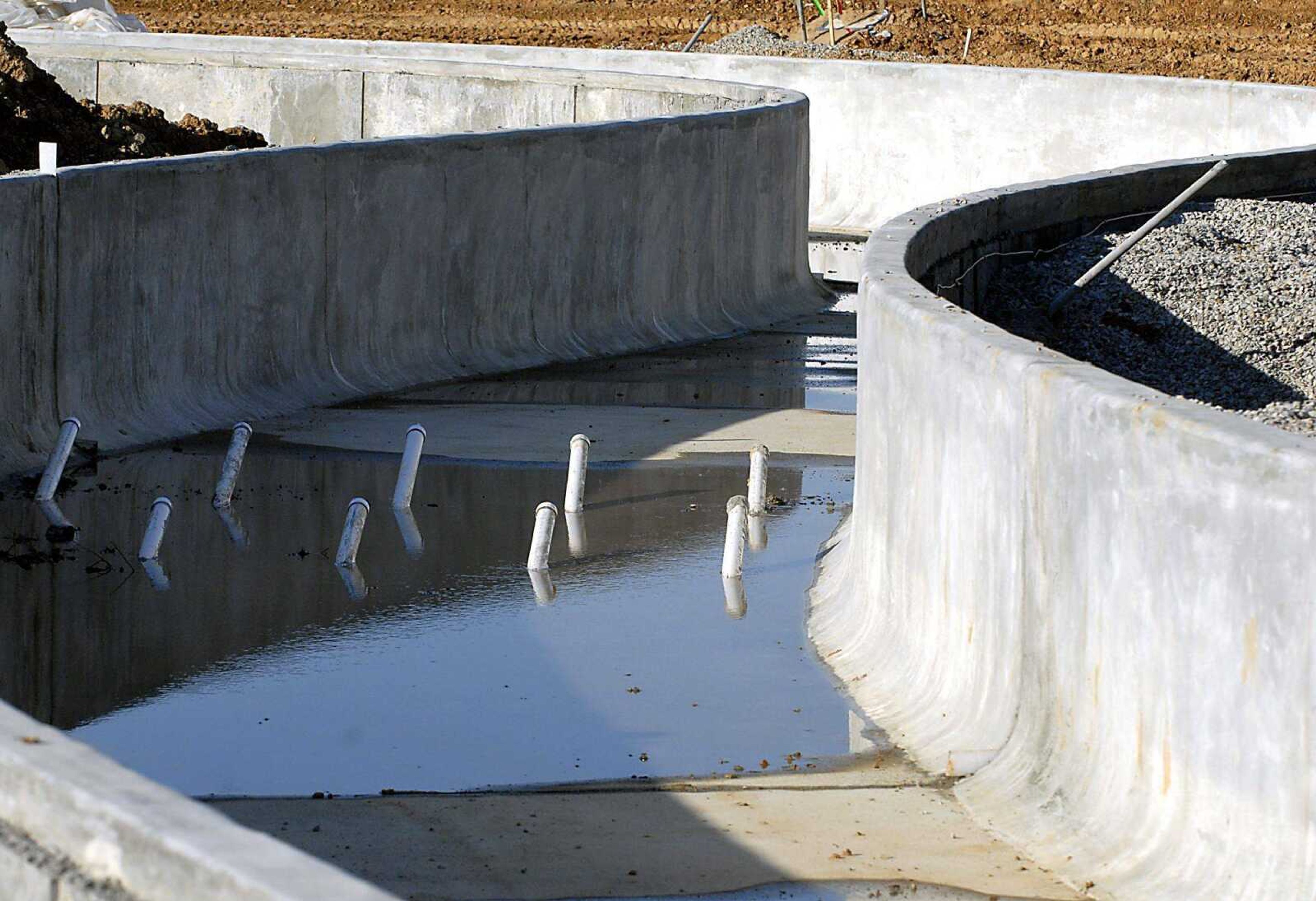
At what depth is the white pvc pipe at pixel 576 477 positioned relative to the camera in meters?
9.97

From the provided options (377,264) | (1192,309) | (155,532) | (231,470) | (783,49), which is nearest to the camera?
(155,532)

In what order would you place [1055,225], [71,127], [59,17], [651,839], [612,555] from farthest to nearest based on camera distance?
[59,17] → [71,127] → [1055,225] → [612,555] → [651,839]

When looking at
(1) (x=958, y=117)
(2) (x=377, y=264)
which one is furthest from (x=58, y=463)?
(1) (x=958, y=117)

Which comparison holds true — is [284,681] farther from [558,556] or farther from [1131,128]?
[1131,128]

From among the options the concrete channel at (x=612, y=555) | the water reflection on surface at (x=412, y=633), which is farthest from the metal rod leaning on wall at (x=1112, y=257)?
the water reflection on surface at (x=412, y=633)

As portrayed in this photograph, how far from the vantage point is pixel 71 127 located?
17.7 m

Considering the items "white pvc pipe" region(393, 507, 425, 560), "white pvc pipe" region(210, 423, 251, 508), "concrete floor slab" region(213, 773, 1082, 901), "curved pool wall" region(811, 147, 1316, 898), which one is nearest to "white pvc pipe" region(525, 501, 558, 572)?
"white pvc pipe" region(393, 507, 425, 560)

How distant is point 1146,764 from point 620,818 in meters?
1.53

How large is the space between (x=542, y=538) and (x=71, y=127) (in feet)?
33.8

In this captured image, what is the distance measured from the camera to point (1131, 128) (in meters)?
23.1

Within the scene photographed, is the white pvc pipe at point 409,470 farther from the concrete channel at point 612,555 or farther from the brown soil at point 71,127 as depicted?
the brown soil at point 71,127

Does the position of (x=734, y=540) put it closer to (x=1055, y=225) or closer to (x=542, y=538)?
(x=542, y=538)

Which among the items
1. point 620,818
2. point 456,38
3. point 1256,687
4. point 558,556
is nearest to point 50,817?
point 1256,687

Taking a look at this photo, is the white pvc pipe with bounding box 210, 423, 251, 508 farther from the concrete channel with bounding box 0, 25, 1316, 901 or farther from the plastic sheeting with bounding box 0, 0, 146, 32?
the plastic sheeting with bounding box 0, 0, 146, 32
